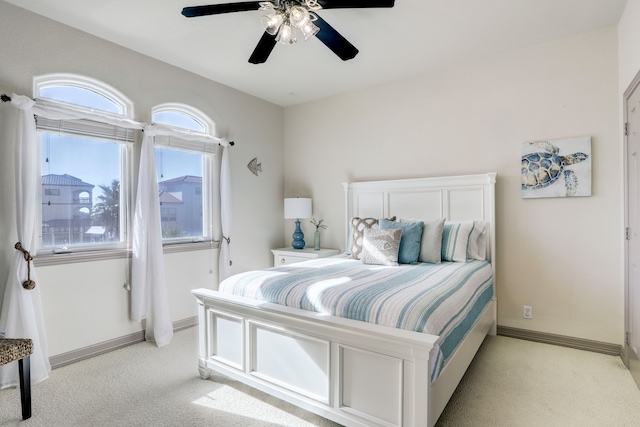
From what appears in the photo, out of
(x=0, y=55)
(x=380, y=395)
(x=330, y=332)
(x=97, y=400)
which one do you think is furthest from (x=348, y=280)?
(x=0, y=55)

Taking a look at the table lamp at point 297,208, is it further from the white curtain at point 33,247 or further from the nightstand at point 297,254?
the white curtain at point 33,247

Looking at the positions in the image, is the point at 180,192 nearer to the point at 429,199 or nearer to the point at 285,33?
the point at 285,33

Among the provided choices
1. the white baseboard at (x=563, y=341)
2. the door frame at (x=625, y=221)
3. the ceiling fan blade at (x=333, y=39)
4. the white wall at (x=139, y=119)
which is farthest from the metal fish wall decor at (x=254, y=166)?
the door frame at (x=625, y=221)

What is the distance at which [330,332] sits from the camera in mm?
1795

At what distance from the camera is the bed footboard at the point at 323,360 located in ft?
5.12

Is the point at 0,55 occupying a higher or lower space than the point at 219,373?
higher

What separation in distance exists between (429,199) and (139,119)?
3.04 metres

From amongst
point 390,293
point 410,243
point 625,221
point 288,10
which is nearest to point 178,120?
point 288,10

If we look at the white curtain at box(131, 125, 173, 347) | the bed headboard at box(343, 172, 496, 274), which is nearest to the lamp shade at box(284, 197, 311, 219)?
the bed headboard at box(343, 172, 496, 274)

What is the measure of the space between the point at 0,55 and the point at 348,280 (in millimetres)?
2944

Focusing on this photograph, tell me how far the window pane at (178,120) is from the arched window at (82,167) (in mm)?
361

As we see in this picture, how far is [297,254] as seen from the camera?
13.9 feet

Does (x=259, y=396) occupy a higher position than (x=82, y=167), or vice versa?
(x=82, y=167)

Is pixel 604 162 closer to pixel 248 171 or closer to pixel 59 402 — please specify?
pixel 248 171
